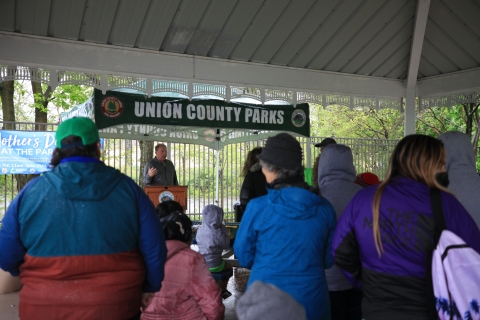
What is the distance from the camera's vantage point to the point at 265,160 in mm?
2895

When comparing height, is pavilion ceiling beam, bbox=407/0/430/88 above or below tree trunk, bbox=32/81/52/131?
below

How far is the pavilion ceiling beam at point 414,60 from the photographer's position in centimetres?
737

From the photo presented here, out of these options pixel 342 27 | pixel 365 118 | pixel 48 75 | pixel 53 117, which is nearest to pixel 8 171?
pixel 48 75

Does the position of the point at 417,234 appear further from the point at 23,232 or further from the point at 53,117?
the point at 53,117

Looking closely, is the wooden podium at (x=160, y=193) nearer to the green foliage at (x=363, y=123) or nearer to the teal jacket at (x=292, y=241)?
the teal jacket at (x=292, y=241)

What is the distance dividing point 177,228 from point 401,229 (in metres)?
1.55

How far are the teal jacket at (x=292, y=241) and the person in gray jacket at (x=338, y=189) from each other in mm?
686

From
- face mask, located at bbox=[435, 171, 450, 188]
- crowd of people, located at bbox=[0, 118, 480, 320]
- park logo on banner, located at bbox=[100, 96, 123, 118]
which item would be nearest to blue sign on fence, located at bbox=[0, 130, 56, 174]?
park logo on banner, located at bbox=[100, 96, 123, 118]

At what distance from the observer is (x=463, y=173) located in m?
3.03

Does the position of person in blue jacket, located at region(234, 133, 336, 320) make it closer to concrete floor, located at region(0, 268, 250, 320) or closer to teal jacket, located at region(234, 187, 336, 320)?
teal jacket, located at region(234, 187, 336, 320)

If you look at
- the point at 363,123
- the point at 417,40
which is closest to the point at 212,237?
the point at 417,40

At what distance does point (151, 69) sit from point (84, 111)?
168 cm

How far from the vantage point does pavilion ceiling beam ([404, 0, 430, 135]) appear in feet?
24.2

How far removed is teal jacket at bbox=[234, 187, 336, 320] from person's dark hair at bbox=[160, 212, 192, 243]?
2.22 feet
